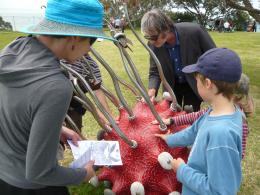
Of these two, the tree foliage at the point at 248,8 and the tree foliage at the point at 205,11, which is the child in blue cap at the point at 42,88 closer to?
the tree foliage at the point at 248,8

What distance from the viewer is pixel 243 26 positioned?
41.1 m

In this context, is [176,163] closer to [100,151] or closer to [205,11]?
[100,151]

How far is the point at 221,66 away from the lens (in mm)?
1896

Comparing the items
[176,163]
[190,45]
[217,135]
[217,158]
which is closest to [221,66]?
[217,135]

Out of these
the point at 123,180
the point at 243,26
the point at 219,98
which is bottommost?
the point at 243,26

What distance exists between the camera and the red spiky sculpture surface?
7.99 feet

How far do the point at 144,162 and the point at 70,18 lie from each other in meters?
1.14

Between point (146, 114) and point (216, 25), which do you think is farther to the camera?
point (216, 25)

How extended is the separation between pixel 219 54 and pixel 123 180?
1052 mm

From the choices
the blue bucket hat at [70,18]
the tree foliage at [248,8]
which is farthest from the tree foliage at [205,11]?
the blue bucket hat at [70,18]

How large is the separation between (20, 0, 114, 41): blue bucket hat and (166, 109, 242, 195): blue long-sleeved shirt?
69cm

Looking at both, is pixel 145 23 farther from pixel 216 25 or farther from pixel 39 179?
pixel 216 25

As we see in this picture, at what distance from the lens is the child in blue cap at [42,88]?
152 cm

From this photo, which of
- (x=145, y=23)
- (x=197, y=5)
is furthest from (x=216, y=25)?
(x=145, y=23)
